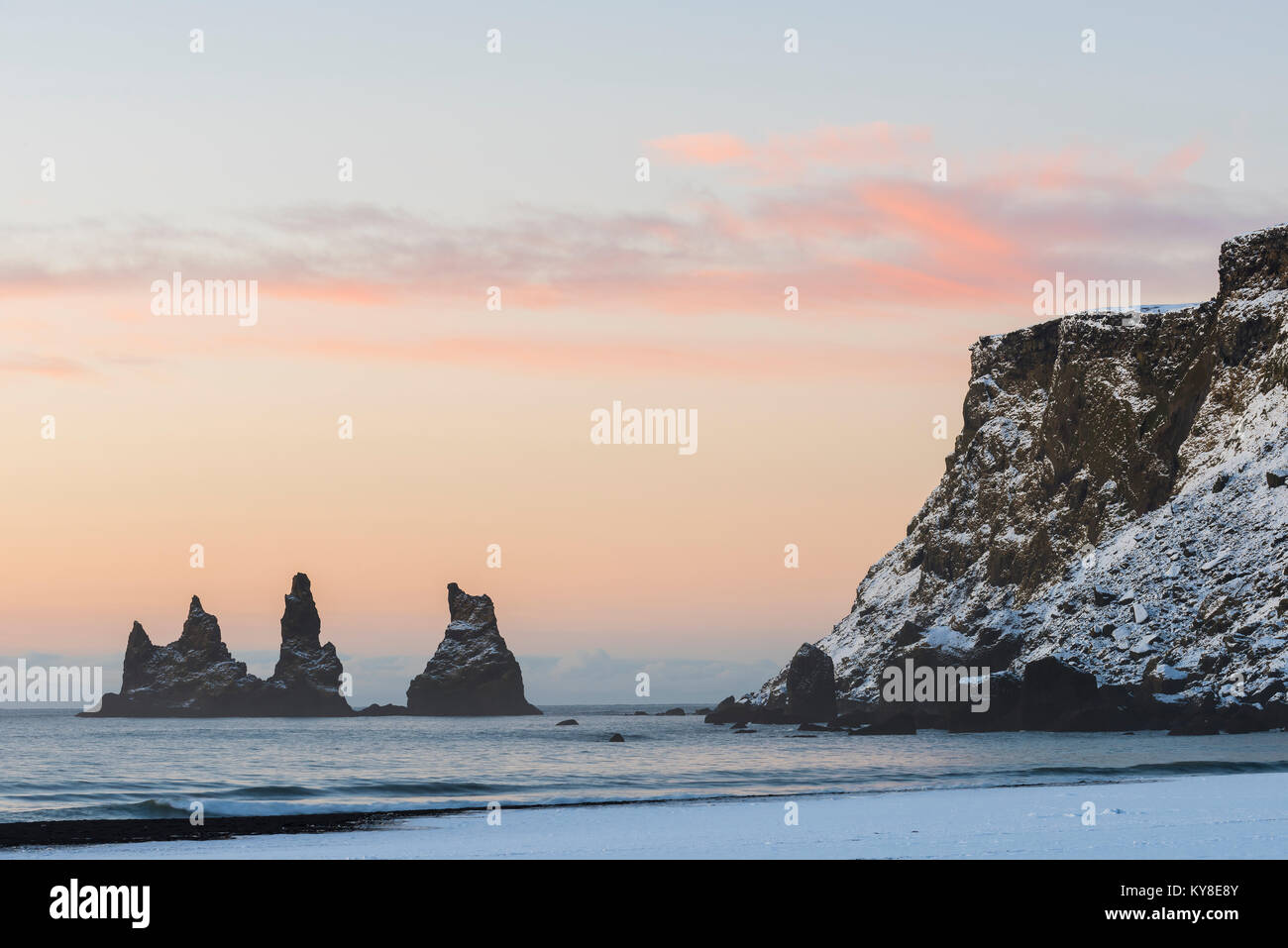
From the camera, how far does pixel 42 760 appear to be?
109500mm

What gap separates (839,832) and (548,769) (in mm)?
54190

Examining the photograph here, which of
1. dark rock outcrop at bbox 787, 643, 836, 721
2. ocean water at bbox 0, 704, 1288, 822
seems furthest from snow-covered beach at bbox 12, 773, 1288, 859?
dark rock outcrop at bbox 787, 643, 836, 721

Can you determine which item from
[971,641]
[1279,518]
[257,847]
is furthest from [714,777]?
[971,641]

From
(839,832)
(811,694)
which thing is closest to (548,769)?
(839,832)

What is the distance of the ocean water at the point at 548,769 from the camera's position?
6134 cm

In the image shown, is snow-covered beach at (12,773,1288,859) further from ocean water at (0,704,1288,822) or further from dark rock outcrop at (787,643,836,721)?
dark rock outcrop at (787,643,836,721)

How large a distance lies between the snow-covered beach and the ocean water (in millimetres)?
10826

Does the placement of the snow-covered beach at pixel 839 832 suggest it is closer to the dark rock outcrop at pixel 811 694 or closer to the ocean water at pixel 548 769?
the ocean water at pixel 548 769

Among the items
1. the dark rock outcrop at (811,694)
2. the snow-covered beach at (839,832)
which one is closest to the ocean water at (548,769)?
the snow-covered beach at (839,832)

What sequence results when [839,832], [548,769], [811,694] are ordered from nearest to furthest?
[839,832] → [548,769] → [811,694]

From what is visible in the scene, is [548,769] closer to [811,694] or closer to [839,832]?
[839,832]

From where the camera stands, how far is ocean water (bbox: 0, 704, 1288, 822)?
201 ft

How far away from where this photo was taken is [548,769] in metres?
90.5
